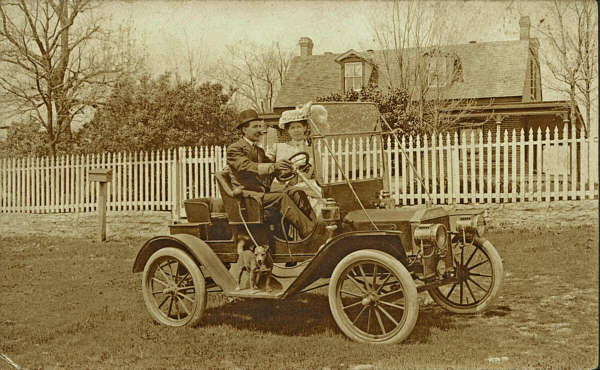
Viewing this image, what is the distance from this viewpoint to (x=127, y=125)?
606 inches

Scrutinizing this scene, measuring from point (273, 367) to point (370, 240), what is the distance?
1.26 metres

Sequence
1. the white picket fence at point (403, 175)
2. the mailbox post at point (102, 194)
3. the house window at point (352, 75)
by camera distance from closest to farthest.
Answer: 1. the white picket fence at point (403, 175)
2. the mailbox post at point (102, 194)
3. the house window at point (352, 75)

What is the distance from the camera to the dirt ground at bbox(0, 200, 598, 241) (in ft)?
33.1

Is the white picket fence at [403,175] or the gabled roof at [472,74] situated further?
the gabled roof at [472,74]

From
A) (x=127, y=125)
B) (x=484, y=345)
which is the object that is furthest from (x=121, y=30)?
(x=484, y=345)

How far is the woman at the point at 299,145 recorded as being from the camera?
5.35 m

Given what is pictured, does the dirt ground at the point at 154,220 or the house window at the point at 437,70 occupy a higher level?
the house window at the point at 437,70

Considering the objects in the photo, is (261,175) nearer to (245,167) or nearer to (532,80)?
(245,167)

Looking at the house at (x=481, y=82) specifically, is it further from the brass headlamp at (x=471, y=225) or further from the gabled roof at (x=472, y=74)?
the brass headlamp at (x=471, y=225)

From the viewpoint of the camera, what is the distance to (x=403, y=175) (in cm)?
1120

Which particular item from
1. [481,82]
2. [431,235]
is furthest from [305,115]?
[481,82]

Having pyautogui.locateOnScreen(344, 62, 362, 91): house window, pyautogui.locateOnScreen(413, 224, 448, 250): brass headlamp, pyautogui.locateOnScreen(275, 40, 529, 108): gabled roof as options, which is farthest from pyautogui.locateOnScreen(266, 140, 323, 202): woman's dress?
pyautogui.locateOnScreen(344, 62, 362, 91): house window

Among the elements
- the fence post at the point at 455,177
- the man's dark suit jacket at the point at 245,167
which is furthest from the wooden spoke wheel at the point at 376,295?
the fence post at the point at 455,177

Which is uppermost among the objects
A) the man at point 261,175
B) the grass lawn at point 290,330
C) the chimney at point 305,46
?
the chimney at point 305,46
